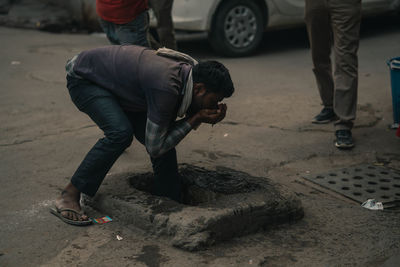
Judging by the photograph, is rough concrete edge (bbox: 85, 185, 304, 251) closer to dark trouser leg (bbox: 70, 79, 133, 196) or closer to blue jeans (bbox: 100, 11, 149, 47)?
dark trouser leg (bbox: 70, 79, 133, 196)

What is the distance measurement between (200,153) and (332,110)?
137cm

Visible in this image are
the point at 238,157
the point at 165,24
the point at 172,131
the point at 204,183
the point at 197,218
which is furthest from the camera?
the point at 165,24

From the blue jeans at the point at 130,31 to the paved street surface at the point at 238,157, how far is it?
79cm

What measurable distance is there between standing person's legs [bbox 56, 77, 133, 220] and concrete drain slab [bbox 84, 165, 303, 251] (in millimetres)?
169

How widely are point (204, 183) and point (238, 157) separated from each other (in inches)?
36.2

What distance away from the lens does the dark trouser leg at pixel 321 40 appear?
4906 mm

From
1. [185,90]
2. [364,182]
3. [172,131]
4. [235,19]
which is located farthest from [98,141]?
[235,19]

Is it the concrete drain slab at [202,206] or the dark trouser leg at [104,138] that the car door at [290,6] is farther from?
the dark trouser leg at [104,138]

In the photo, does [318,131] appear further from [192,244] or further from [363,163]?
[192,244]

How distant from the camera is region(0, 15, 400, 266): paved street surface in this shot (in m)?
3.05

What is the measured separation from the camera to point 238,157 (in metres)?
4.50

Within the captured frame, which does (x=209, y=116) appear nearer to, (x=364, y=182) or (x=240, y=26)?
(x=364, y=182)

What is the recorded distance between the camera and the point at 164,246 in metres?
3.10

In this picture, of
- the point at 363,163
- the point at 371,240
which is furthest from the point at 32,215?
the point at 363,163
